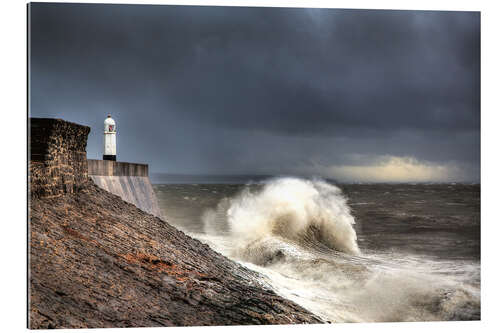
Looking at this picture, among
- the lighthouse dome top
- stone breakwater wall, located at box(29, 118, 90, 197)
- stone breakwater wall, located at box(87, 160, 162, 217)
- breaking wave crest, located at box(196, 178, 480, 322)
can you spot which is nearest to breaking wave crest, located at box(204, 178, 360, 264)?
breaking wave crest, located at box(196, 178, 480, 322)

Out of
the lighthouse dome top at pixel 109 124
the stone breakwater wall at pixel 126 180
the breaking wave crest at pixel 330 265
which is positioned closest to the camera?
the breaking wave crest at pixel 330 265

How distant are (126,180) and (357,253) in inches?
182

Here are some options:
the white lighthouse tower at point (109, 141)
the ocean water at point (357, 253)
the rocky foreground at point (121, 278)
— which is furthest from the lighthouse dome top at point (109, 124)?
the ocean water at point (357, 253)

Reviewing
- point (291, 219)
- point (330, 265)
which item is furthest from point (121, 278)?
point (291, 219)

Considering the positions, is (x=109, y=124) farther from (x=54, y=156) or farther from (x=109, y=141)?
(x=54, y=156)

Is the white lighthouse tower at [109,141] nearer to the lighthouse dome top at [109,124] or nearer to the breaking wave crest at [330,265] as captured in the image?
the lighthouse dome top at [109,124]

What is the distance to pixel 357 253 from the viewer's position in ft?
29.7

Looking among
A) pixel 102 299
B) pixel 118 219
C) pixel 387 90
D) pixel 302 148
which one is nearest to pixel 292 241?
pixel 302 148

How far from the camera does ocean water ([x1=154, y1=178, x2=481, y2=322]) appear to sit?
5.34 meters

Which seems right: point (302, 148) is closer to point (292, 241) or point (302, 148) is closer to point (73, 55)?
point (292, 241)

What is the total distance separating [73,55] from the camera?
5.79 meters

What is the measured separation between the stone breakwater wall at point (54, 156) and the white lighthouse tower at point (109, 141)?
1357mm

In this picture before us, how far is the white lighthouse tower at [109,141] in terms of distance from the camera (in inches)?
258

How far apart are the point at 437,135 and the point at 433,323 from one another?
2.27m
